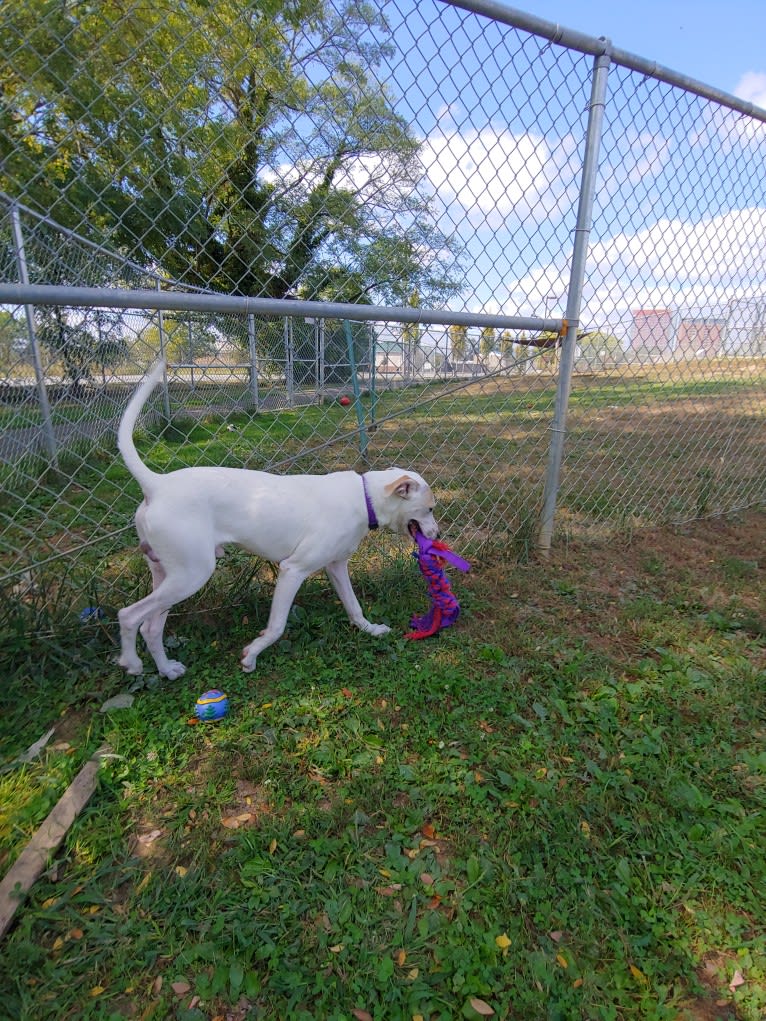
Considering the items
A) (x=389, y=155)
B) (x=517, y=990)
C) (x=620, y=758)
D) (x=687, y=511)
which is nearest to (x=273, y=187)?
(x=389, y=155)

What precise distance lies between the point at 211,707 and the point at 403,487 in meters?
1.21

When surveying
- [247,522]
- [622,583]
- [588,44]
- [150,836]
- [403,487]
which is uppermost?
[588,44]

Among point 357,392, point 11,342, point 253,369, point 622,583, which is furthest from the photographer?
point 253,369

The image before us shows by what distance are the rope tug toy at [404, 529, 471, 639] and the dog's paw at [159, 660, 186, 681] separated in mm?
1040

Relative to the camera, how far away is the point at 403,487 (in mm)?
2459

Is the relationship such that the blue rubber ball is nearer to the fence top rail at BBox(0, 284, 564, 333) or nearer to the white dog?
the white dog

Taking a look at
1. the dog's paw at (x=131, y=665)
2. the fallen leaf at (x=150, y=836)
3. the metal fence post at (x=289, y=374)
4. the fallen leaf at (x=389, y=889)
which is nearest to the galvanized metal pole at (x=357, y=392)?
the metal fence post at (x=289, y=374)

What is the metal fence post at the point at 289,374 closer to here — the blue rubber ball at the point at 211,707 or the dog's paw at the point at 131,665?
the dog's paw at the point at 131,665

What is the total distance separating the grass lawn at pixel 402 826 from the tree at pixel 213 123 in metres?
1.80

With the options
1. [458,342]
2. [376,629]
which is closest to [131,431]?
[376,629]

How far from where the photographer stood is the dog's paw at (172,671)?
90.7 inches

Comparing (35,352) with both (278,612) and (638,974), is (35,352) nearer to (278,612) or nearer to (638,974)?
(278,612)

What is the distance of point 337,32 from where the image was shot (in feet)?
7.30

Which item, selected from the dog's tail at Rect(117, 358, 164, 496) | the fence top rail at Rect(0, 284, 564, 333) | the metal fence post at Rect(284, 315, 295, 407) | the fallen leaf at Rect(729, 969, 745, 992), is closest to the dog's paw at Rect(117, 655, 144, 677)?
the dog's tail at Rect(117, 358, 164, 496)
